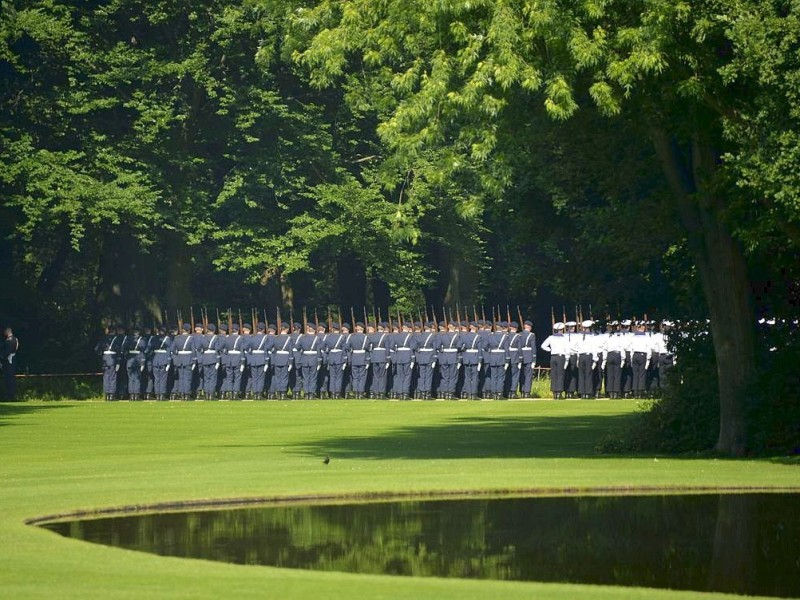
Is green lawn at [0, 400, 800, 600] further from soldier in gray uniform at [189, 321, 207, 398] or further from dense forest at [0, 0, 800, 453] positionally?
soldier in gray uniform at [189, 321, 207, 398]

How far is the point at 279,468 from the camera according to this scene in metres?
26.5

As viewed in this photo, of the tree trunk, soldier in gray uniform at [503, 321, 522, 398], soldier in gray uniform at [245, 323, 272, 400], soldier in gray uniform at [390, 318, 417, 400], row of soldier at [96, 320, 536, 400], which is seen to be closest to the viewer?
the tree trunk

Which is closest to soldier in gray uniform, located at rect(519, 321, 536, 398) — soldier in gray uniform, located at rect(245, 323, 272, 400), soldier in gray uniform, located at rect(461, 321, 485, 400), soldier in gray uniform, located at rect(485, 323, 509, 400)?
soldier in gray uniform, located at rect(485, 323, 509, 400)

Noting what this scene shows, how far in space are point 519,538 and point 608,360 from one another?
32199mm

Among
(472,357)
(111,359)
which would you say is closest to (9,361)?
(111,359)

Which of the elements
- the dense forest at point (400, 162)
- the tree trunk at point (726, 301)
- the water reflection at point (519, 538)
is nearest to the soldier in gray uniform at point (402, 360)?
the dense forest at point (400, 162)

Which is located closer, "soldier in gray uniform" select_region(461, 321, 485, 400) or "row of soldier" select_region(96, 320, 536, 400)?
"soldier in gray uniform" select_region(461, 321, 485, 400)

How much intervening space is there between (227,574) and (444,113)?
12.0 metres

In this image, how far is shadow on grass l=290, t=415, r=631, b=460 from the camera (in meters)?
29.6

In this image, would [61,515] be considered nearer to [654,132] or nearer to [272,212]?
[654,132]

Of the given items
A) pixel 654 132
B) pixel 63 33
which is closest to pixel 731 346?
pixel 654 132

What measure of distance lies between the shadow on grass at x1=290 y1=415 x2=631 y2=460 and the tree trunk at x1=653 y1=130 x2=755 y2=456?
2465 mm

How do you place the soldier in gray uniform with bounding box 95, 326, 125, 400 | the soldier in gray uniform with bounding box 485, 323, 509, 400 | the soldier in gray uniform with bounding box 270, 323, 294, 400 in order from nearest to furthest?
the soldier in gray uniform with bounding box 485, 323, 509, 400, the soldier in gray uniform with bounding box 270, 323, 294, 400, the soldier in gray uniform with bounding box 95, 326, 125, 400

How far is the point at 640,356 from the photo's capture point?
4947 cm
